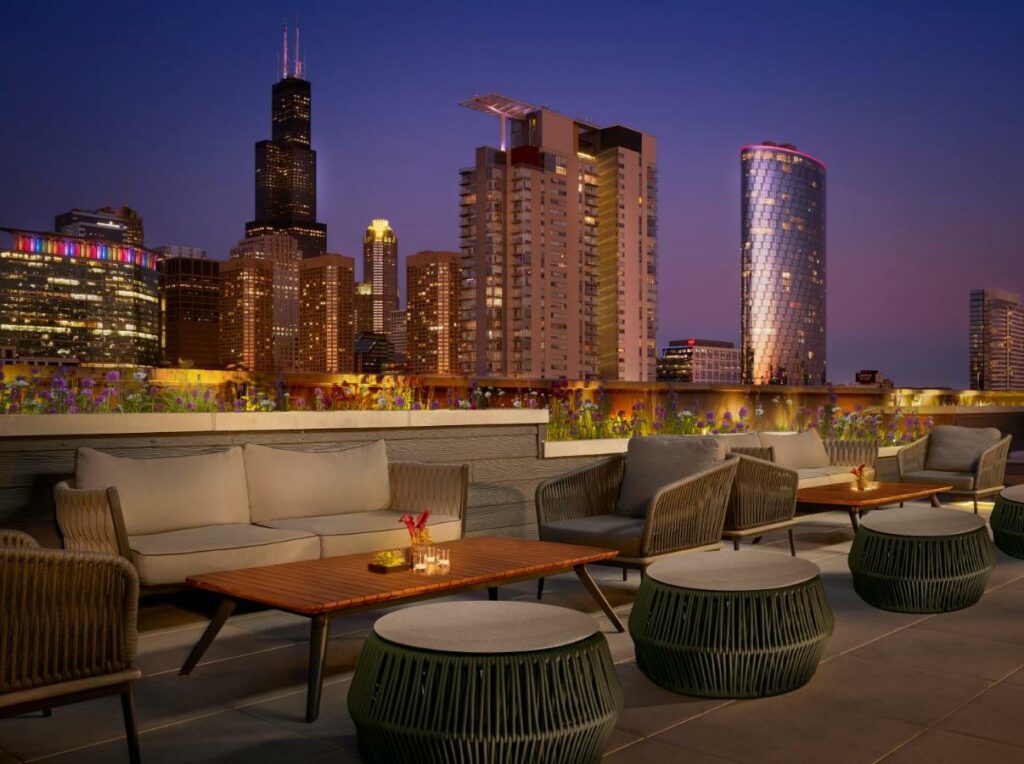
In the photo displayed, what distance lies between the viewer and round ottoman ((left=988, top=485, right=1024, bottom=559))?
5.84 m

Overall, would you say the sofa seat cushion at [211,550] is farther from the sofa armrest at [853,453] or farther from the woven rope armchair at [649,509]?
the sofa armrest at [853,453]

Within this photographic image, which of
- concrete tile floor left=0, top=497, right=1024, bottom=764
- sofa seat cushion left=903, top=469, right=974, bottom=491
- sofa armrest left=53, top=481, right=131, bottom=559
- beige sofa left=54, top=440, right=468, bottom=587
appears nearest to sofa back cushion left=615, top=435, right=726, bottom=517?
beige sofa left=54, top=440, right=468, bottom=587

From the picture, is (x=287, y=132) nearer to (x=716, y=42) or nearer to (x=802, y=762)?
(x=716, y=42)

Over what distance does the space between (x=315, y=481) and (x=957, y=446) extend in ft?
19.3

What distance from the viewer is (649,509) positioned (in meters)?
4.44

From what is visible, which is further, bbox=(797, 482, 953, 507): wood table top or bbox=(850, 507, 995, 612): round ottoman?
bbox=(797, 482, 953, 507): wood table top

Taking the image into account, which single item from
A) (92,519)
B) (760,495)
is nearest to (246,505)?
(92,519)

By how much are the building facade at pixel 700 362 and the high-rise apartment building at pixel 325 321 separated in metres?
37.4

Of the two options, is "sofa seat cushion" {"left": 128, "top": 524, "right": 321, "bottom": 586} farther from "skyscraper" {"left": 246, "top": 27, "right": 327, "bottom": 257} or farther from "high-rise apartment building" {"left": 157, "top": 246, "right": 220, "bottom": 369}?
"skyscraper" {"left": 246, "top": 27, "right": 327, "bottom": 257}

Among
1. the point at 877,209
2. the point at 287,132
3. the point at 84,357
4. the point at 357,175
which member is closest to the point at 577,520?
the point at 877,209

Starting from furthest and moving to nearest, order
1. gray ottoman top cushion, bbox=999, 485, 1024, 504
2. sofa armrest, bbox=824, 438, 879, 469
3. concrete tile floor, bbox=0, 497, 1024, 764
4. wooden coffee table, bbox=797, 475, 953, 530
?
sofa armrest, bbox=824, 438, 879, 469
wooden coffee table, bbox=797, 475, 953, 530
gray ottoman top cushion, bbox=999, 485, 1024, 504
concrete tile floor, bbox=0, 497, 1024, 764

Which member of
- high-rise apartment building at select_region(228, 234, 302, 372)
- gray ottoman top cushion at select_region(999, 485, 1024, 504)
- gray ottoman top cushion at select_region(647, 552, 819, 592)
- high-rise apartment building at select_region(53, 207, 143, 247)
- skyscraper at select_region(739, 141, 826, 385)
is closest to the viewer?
gray ottoman top cushion at select_region(647, 552, 819, 592)

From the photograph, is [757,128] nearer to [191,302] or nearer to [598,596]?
[598,596]

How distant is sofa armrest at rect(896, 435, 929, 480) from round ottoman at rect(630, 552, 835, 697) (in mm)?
5277
